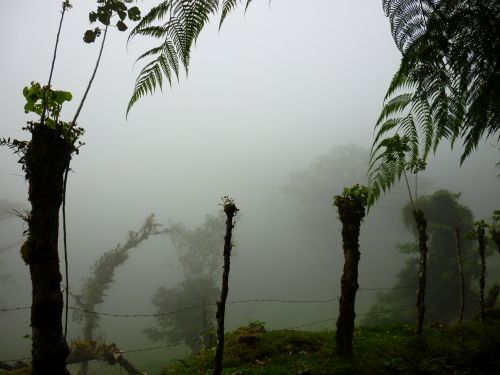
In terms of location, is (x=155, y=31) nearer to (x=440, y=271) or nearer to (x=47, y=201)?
(x=47, y=201)

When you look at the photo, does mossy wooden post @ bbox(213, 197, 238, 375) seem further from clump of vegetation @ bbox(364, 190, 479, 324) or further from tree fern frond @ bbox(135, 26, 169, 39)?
clump of vegetation @ bbox(364, 190, 479, 324)

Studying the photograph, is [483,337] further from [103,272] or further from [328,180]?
[328,180]

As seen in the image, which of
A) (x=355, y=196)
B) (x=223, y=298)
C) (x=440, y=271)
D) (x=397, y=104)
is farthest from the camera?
(x=440, y=271)

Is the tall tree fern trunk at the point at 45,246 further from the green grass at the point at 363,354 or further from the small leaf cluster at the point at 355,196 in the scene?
the small leaf cluster at the point at 355,196

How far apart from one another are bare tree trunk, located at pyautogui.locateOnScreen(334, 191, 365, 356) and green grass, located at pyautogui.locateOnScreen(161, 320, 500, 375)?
39 centimetres

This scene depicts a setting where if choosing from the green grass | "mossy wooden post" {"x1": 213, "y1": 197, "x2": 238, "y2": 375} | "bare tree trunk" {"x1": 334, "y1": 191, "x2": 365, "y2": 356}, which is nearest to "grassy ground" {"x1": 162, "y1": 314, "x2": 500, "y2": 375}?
the green grass

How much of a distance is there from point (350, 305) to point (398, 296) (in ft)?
56.9

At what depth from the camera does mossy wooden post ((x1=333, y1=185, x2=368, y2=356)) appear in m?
6.99

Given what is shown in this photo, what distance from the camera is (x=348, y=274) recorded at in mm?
7340

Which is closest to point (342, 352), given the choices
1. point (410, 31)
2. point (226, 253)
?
point (226, 253)

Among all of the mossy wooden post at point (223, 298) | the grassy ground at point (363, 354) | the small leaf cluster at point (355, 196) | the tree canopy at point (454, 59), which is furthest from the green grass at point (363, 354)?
the tree canopy at point (454, 59)

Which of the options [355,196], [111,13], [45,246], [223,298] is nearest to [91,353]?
[223,298]

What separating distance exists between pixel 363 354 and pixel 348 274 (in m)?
1.78

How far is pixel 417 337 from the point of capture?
820 cm
